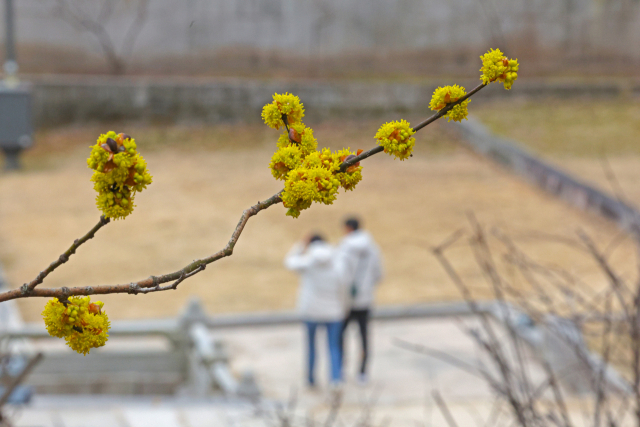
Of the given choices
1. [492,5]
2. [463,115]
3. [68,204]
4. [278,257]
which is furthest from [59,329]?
[492,5]

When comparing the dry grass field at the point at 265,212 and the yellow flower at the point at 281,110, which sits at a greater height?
the dry grass field at the point at 265,212

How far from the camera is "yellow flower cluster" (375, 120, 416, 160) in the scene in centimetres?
105

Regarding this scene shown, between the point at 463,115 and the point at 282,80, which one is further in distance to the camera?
the point at 282,80

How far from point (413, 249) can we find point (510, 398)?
27.0ft

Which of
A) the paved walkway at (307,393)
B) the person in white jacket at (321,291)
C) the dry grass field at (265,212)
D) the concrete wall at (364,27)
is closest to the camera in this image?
the paved walkway at (307,393)

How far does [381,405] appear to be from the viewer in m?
4.55

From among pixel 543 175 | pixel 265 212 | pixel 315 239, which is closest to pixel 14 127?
pixel 265 212

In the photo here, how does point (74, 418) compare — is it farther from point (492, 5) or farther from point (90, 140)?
point (492, 5)

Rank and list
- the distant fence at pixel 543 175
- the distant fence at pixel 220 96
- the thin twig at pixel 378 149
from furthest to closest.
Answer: the distant fence at pixel 220 96 → the distant fence at pixel 543 175 → the thin twig at pixel 378 149

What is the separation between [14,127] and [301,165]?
1435 cm

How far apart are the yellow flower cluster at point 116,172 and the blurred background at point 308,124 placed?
353 centimetres

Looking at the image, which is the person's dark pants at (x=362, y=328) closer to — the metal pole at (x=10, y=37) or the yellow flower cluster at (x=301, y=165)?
the yellow flower cluster at (x=301, y=165)

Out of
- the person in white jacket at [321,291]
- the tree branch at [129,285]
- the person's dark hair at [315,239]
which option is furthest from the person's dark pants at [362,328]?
the tree branch at [129,285]

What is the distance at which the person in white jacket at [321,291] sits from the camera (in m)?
5.35
